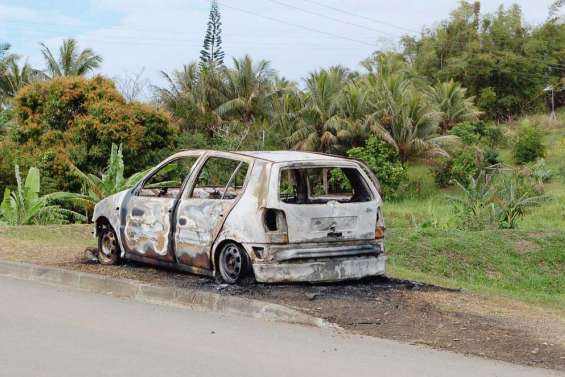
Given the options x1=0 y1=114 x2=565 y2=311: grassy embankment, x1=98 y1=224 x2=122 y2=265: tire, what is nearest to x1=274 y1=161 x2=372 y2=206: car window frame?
x1=98 y1=224 x2=122 y2=265: tire

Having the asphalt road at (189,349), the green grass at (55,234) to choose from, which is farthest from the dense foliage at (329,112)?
the asphalt road at (189,349)

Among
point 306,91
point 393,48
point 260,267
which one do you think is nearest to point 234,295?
point 260,267

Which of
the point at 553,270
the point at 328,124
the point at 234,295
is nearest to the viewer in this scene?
the point at 234,295

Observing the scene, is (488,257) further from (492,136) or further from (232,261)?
(492,136)

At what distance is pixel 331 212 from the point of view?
380 inches

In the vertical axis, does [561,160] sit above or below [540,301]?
above

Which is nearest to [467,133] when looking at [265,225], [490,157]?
[490,157]

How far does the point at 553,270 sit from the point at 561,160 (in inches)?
1281

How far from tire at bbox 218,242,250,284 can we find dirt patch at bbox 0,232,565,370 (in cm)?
14

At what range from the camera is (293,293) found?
924 cm

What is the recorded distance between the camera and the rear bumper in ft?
30.6

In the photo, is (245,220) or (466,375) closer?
(466,375)

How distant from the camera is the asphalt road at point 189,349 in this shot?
21.8ft

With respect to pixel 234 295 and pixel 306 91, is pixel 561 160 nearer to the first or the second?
pixel 306 91
